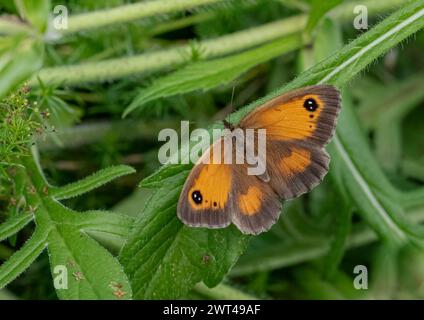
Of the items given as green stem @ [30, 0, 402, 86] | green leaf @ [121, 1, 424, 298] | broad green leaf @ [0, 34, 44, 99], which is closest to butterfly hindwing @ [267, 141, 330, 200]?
green leaf @ [121, 1, 424, 298]

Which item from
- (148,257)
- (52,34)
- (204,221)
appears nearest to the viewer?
(204,221)

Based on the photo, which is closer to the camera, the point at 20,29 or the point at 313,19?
the point at 20,29

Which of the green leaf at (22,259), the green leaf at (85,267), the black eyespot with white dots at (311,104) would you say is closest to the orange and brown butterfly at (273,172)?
the black eyespot with white dots at (311,104)

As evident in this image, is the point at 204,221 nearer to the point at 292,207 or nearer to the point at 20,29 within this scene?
the point at 20,29

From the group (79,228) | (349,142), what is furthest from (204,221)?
(349,142)

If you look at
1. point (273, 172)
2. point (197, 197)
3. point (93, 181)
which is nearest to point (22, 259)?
point (93, 181)

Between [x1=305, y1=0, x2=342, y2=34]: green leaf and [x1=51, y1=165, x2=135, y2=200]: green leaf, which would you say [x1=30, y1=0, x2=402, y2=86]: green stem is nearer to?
[x1=305, y1=0, x2=342, y2=34]: green leaf

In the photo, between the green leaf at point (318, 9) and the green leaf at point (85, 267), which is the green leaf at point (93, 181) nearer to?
the green leaf at point (85, 267)

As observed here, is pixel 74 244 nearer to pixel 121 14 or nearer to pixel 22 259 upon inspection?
pixel 22 259
